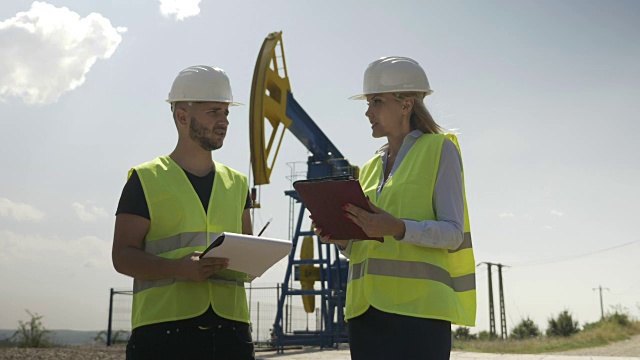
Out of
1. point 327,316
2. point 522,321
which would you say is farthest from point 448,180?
point 522,321

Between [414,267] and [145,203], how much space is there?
3.97ft

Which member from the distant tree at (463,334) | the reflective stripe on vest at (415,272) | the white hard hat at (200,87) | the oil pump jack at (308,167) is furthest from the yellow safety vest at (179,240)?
the distant tree at (463,334)

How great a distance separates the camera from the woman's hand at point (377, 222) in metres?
2.50

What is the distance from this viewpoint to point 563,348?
18.9 m

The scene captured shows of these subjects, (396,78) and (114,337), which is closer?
(396,78)

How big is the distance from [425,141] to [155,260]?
126 cm

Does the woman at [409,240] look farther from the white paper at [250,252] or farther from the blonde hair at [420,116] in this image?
the white paper at [250,252]

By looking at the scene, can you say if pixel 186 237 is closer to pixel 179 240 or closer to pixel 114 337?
pixel 179 240

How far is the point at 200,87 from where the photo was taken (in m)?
3.16

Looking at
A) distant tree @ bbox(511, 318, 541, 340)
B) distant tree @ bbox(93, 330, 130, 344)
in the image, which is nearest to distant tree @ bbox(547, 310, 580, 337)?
distant tree @ bbox(511, 318, 541, 340)

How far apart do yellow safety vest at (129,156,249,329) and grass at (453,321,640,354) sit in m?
15.7

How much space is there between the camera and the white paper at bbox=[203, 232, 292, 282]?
8.43 ft

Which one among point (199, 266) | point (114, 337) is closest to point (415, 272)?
point (199, 266)

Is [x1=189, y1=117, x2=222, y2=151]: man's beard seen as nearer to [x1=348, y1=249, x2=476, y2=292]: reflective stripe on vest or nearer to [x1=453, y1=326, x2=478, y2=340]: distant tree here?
[x1=348, y1=249, x2=476, y2=292]: reflective stripe on vest
